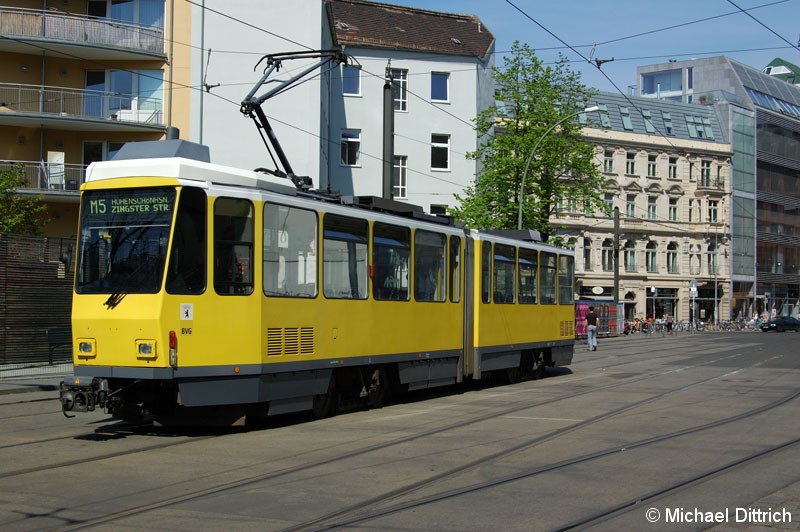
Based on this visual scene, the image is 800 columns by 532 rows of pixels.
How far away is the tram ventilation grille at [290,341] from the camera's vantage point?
40.5 feet

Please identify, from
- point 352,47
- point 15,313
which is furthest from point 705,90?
point 15,313

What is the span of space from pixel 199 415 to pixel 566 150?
3064 centimetres

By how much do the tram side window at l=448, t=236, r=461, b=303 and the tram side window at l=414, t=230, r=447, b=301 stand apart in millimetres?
278

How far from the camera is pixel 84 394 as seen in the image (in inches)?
443

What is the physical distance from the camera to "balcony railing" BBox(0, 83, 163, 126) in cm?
3381

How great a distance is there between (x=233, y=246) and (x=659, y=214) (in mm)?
63487

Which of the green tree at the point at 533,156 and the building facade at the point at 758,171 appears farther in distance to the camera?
the building facade at the point at 758,171

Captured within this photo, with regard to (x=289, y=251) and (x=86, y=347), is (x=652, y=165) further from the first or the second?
(x=86, y=347)

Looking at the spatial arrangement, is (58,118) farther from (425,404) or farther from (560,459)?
(560,459)

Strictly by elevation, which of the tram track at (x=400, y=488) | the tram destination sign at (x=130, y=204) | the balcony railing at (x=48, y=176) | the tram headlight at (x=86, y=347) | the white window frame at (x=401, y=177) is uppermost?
the white window frame at (x=401, y=177)

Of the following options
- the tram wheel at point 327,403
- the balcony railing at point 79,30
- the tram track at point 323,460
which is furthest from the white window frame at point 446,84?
the tram wheel at point 327,403

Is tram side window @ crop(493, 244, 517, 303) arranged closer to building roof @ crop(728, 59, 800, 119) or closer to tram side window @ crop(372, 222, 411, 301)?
tram side window @ crop(372, 222, 411, 301)

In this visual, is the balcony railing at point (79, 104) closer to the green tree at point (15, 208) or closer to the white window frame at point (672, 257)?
the green tree at point (15, 208)

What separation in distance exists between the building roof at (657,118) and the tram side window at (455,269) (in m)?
50.7
